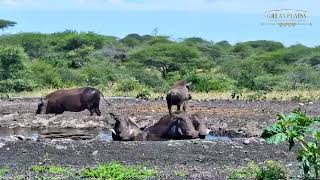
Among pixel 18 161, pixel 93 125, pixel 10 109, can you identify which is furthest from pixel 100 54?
pixel 18 161

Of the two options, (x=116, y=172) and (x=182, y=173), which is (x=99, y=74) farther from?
(x=116, y=172)

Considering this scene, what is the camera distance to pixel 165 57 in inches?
1925

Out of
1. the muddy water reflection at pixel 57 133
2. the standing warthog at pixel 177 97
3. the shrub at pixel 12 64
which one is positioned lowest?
the shrub at pixel 12 64

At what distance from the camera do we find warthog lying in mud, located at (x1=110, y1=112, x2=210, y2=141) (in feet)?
56.5

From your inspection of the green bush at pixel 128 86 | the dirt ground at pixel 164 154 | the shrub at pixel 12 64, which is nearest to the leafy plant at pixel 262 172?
the dirt ground at pixel 164 154

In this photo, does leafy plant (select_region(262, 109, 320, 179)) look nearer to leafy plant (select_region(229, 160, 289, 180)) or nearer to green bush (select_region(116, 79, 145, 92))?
leafy plant (select_region(229, 160, 289, 180))

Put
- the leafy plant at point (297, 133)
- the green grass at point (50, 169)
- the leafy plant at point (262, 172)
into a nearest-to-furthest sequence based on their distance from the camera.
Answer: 1. the leafy plant at point (297, 133)
2. the leafy plant at point (262, 172)
3. the green grass at point (50, 169)

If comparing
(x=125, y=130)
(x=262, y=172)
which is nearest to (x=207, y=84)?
(x=125, y=130)

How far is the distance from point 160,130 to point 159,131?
0.03 m

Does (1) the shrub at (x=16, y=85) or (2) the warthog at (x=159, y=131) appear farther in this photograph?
(1) the shrub at (x=16, y=85)

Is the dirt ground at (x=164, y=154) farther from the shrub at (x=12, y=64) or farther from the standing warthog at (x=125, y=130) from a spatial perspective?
the shrub at (x=12, y=64)

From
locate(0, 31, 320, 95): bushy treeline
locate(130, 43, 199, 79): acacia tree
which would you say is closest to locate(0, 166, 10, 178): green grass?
locate(0, 31, 320, 95): bushy treeline

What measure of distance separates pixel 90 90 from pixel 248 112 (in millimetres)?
4981

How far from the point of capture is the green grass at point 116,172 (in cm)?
1145
